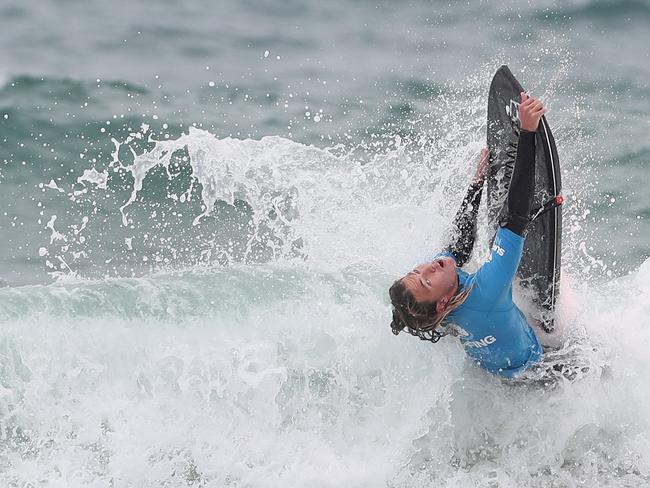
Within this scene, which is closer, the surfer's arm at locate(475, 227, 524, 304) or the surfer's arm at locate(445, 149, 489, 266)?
the surfer's arm at locate(475, 227, 524, 304)

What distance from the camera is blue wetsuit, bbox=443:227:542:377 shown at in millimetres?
4773

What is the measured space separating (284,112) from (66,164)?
8.51 ft

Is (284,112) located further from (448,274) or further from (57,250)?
(448,274)

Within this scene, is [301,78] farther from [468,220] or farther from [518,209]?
[518,209]

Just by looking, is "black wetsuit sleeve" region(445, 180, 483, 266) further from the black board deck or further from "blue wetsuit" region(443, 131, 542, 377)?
"blue wetsuit" region(443, 131, 542, 377)

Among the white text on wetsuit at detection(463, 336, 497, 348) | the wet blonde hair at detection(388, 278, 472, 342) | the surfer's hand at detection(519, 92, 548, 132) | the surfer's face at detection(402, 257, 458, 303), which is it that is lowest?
the white text on wetsuit at detection(463, 336, 497, 348)

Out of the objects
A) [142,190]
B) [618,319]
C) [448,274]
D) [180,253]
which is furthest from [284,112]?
[448,274]

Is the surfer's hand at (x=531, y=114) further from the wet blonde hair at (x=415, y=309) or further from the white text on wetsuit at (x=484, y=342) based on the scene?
the white text on wetsuit at (x=484, y=342)

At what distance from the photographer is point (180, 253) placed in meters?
8.59

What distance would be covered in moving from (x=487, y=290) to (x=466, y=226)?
887mm

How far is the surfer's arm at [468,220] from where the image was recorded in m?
5.62

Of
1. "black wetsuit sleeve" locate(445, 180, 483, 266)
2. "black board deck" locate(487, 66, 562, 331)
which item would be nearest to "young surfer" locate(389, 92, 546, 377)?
"black board deck" locate(487, 66, 562, 331)

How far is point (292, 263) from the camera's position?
7.75 meters

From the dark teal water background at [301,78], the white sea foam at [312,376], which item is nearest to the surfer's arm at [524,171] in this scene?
the white sea foam at [312,376]
